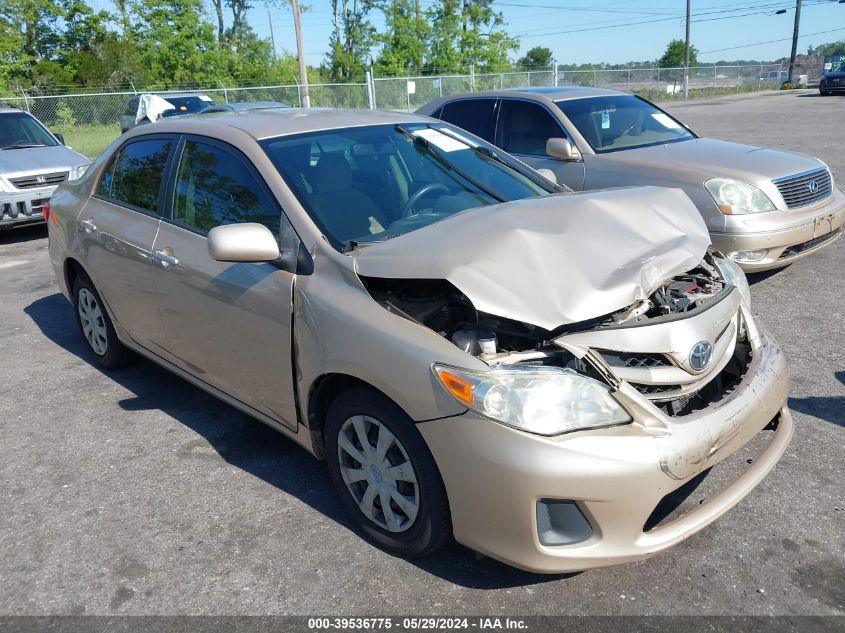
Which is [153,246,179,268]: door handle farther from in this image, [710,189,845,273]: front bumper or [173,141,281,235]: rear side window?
[710,189,845,273]: front bumper

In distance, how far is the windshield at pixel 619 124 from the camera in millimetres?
6844

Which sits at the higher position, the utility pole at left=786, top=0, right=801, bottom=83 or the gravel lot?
the utility pole at left=786, top=0, right=801, bottom=83

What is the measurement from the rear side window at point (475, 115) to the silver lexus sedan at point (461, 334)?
3.52 meters

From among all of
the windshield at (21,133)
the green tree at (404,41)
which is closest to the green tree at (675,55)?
the green tree at (404,41)

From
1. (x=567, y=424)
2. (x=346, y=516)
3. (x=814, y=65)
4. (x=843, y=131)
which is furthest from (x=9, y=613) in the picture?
(x=814, y=65)

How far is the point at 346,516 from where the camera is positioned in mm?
3211

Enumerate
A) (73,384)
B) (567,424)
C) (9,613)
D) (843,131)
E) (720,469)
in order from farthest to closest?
(843,131) < (73,384) < (720,469) < (9,613) < (567,424)

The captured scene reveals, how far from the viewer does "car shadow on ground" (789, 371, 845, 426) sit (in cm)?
378

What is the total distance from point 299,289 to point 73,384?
271cm

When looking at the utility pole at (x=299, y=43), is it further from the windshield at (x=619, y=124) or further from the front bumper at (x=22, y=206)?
the windshield at (x=619, y=124)

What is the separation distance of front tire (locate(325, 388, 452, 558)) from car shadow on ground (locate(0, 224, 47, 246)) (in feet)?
28.8

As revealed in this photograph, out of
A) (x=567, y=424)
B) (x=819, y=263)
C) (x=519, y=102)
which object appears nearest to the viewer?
(x=567, y=424)

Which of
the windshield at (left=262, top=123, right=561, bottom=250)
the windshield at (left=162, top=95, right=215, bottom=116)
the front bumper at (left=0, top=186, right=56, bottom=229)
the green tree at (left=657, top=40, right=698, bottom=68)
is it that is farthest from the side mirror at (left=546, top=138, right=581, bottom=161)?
the green tree at (left=657, top=40, right=698, bottom=68)

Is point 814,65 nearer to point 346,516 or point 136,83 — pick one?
point 136,83
